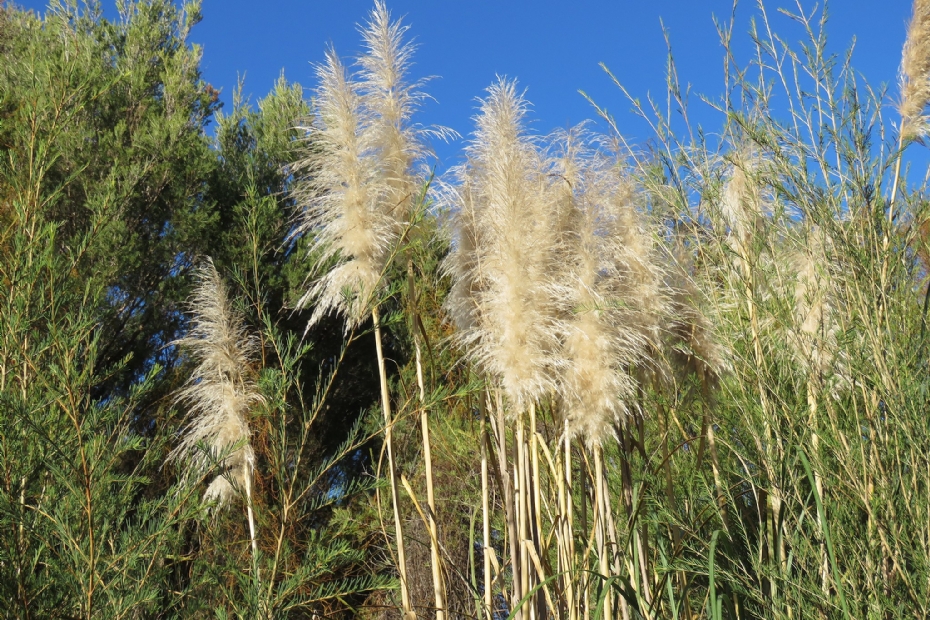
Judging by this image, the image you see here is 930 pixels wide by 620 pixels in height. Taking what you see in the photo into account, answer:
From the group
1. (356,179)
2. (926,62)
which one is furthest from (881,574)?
(356,179)

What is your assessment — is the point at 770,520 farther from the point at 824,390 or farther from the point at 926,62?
the point at 926,62

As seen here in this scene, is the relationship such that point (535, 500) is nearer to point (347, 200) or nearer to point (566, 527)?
point (566, 527)

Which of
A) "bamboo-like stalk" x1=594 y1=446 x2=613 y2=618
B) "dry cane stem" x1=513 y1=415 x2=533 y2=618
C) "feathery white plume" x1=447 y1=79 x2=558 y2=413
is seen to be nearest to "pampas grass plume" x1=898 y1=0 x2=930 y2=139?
"feathery white plume" x1=447 y1=79 x2=558 y2=413

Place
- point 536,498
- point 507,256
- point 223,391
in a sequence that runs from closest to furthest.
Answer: point 507,256, point 536,498, point 223,391

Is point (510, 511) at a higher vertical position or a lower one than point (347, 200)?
lower

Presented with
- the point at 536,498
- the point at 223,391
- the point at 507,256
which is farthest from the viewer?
the point at 223,391

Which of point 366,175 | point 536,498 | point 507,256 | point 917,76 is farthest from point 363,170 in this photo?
point 917,76

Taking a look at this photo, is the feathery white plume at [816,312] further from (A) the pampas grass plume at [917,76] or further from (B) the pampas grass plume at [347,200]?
(B) the pampas grass plume at [347,200]

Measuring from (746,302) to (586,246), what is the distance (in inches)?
22.3

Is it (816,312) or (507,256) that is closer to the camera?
(507,256)

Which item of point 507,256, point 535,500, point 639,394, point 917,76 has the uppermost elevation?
point 917,76

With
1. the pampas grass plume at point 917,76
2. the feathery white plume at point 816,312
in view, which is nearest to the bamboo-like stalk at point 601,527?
the feathery white plume at point 816,312

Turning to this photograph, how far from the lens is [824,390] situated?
225 centimetres

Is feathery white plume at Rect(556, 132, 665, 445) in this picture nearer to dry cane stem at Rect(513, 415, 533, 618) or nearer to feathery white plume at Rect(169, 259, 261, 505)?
dry cane stem at Rect(513, 415, 533, 618)
